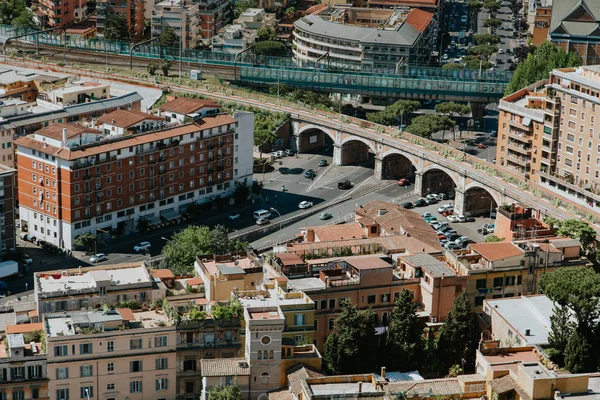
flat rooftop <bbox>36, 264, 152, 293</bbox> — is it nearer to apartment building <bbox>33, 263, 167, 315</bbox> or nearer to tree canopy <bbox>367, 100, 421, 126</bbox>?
apartment building <bbox>33, 263, 167, 315</bbox>

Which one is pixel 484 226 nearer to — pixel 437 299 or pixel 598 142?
pixel 598 142

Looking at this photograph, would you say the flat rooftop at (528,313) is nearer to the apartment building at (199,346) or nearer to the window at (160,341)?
the apartment building at (199,346)

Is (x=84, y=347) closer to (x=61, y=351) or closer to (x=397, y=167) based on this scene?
(x=61, y=351)

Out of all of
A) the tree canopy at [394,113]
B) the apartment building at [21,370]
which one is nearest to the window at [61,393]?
the apartment building at [21,370]

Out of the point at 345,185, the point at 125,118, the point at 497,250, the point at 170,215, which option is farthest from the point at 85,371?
the point at 345,185

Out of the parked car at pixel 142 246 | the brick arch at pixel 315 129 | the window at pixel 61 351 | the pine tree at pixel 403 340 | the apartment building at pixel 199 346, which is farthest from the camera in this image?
the brick arch at pixel 315 129

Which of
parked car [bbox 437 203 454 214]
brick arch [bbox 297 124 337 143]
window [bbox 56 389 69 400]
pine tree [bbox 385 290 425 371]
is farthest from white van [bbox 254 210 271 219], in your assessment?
window [bbox 56 389 69 400]
